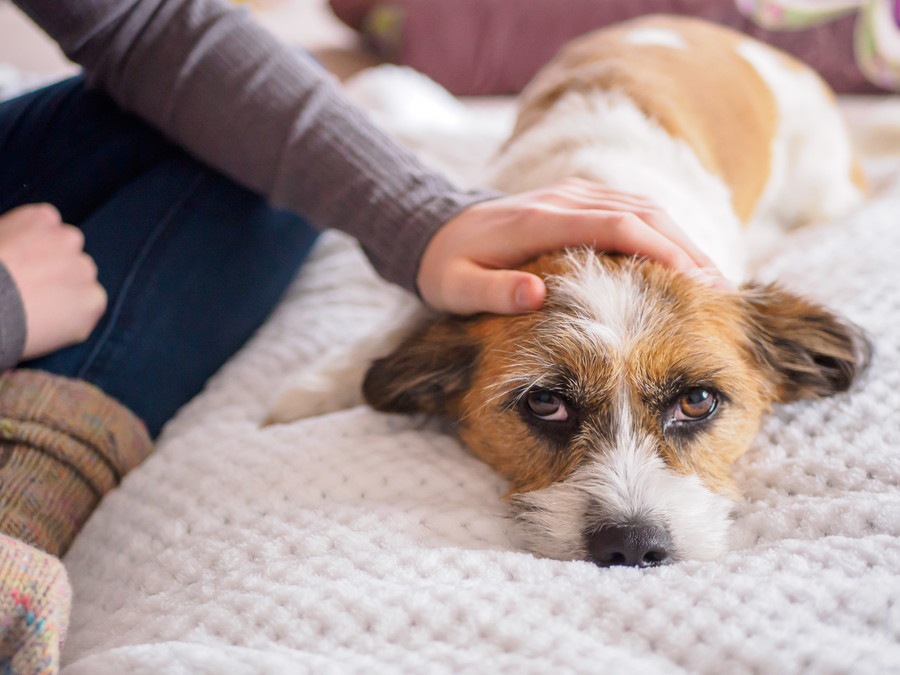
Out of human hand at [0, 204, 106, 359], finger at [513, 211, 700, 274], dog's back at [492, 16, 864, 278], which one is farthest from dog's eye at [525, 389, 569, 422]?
human hand at [0, 204, 106, 359]

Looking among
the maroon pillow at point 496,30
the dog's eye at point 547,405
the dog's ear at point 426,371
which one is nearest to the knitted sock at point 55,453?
the dog's ear at point 426,371

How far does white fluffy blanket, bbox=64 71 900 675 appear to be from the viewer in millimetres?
1039

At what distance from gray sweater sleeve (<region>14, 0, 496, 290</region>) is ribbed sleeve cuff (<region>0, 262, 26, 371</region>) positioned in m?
0.59

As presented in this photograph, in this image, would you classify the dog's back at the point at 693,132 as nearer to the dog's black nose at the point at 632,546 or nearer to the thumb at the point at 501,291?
the thumb at the point at 501,291

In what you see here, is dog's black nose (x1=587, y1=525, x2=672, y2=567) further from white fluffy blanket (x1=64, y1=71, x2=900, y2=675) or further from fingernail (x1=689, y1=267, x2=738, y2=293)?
fingernail (x1=689, y1=267, x2=738, y2=293)

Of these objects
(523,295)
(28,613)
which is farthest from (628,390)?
(28,613)

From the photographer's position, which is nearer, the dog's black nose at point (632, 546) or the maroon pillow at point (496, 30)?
the dog's black nose at point (632, 546)

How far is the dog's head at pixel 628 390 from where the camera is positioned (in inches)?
54.9

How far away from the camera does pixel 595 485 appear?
144 centimetres

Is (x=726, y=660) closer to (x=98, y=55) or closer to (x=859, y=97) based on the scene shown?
(x=98, y=55)

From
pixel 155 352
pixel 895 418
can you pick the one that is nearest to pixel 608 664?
pixel 895 418

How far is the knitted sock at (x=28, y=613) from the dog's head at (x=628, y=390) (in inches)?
28.6

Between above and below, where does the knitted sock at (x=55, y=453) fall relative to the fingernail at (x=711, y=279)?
below

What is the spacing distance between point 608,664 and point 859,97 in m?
3.65
